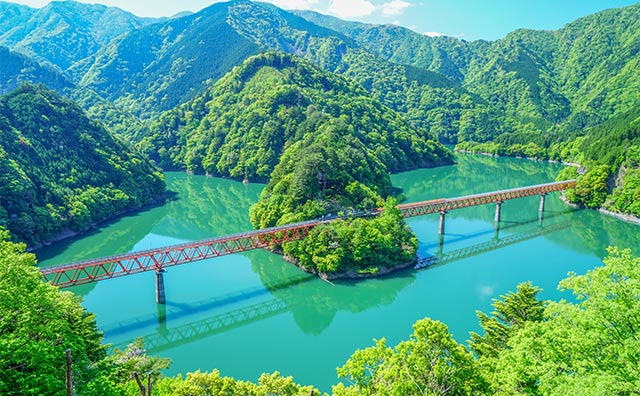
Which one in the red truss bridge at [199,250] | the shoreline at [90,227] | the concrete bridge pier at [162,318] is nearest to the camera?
the concrete bridge pier at [162,318]

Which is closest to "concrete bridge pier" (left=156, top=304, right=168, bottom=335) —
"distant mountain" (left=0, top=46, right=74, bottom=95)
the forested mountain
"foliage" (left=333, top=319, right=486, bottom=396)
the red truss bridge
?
the red truss bridge

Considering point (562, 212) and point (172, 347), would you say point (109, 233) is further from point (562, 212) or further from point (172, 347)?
point (562, 212)

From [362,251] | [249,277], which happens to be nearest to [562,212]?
[362,251]

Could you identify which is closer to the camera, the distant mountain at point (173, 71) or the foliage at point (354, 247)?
the foliage at point (354, 247)

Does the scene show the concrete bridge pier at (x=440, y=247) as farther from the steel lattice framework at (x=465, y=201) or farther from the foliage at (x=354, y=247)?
the foliage at (x=354, y=247)

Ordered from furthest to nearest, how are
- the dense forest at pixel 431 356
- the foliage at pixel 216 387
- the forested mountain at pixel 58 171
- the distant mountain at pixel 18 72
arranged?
the distant mountain at pixel 18 72 < the forested mountain at pixel 58 171 < the foliage at pixel 216 387 < the dense forest at pixel 431 356

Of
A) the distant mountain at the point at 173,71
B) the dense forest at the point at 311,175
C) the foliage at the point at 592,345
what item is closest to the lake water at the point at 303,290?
the dense forest at the point at 311,175
